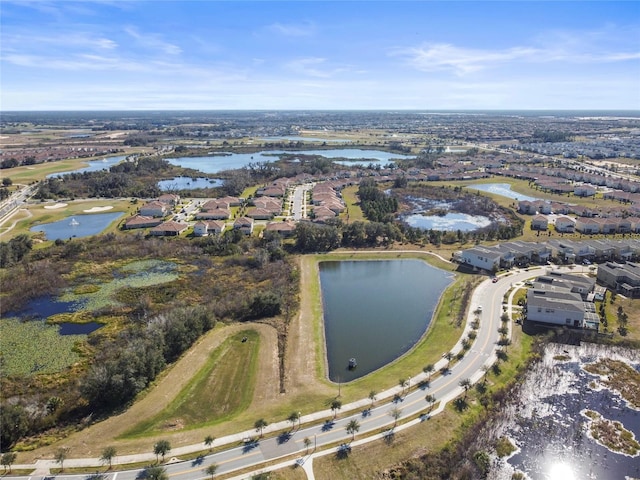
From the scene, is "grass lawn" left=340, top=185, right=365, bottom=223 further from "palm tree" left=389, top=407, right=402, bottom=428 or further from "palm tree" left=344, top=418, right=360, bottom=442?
"palm tree" left=344, top=418, right=360, bottom=442

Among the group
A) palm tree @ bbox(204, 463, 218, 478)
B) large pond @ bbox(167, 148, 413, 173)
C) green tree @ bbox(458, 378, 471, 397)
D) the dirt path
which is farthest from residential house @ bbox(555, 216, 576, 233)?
large pond @ bbox(167, 148, 413, 173)

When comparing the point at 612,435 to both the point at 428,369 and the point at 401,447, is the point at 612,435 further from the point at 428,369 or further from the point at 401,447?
the point at 401,447

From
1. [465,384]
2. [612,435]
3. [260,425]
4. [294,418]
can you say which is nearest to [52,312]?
[260,425]

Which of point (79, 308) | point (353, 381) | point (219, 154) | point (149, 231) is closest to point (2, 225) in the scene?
point (149, 231)

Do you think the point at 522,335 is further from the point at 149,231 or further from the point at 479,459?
the point at 149,231

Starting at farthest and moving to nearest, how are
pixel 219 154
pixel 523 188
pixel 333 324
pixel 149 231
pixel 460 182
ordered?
pixel 219 154 < pixel 460 182 < pixel 523 188 < pixel 149 231 < pixel 333 324
